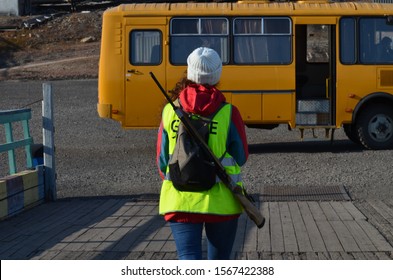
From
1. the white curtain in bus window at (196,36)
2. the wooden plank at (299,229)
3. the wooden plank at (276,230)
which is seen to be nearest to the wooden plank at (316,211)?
the wooden plank at (299,229)

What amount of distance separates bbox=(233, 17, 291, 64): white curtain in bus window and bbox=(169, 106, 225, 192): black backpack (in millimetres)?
13398

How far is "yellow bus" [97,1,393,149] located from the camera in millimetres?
19156

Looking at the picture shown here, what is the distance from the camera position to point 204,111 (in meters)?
6.03

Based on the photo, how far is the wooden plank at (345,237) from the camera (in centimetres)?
955

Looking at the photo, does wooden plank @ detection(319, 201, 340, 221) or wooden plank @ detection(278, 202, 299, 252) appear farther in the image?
wooden plank @ detection(319, 201, 340, 221)

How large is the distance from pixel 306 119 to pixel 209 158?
1349cm

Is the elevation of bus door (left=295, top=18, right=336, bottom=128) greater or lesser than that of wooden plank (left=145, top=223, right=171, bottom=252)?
greater

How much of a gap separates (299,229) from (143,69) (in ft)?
29.7

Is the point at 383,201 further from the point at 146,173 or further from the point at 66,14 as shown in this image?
the point at 66,14

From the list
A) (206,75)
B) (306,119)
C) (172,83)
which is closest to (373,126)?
(306,119)

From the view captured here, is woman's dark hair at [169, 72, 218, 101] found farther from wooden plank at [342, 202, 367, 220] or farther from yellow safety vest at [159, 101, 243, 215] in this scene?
wooden plank at [342, 202, 367, 220]

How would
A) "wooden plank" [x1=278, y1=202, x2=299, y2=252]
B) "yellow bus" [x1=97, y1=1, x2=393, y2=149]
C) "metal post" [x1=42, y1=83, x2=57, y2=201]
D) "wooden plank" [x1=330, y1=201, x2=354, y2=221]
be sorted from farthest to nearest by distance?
1. "yellow bus" [x1=97, y1=1, x2=393, y2=149]
2. "metal post" [x1=42, y1=83, x2=57, y2=201]
3. "wooden plank" [x1=330, y1=201, x2=354, y2=221]
4. "wooden plank" [x1=278, y1=202, x2=299, y2=252]

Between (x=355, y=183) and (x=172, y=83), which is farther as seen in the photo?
(x=172, y=83)

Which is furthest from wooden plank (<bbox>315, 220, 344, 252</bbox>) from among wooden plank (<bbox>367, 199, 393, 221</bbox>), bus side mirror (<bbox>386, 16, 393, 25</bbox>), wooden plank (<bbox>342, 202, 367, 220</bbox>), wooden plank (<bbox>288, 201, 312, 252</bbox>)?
bus side mirror (<bbox>386, 16, 393, 25</bbox>)
